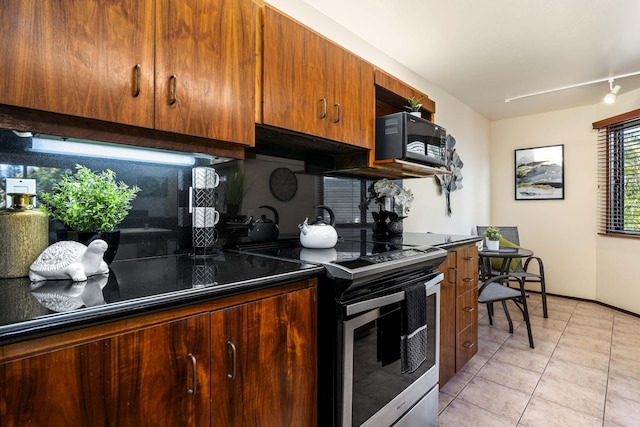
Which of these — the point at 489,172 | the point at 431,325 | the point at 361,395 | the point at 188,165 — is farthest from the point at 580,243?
the point at 188,165

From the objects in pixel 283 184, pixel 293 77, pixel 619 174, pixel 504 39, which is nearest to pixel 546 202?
pixel 619 174

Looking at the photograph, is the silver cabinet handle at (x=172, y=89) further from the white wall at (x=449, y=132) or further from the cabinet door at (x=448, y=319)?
the cabinet door at (x=448, y=319)

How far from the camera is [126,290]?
892mm

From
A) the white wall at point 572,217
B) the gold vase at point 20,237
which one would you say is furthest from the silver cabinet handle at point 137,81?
the white wall at point 572,217

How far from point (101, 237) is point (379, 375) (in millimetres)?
1281

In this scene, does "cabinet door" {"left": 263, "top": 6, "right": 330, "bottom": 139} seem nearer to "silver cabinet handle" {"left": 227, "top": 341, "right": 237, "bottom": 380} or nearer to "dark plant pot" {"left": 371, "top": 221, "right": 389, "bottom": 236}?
"silver cabinet handle" {"left": 227, "top": 341, "right": 237, "bottom": 380}

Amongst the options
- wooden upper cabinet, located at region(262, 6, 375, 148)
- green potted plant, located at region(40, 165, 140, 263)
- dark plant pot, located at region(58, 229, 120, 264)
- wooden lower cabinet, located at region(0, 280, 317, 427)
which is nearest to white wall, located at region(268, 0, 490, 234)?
wooden upper cabinet, located at region(262, 6, 375, 148)

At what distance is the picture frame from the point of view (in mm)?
4562

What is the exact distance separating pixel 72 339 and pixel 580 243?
5482 millimetres

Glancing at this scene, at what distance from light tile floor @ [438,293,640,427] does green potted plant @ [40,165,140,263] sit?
78.9 inches

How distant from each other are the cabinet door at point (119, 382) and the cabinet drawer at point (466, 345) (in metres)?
1.94

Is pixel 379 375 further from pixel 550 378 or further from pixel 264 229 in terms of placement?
pixel 550 378

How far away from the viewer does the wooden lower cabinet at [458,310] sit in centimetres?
212

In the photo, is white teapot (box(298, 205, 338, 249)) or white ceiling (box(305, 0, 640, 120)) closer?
white teapot (box(298, 205, 338, 249))
